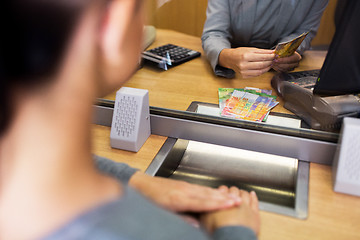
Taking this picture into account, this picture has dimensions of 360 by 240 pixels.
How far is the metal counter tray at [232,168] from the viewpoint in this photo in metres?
0.89

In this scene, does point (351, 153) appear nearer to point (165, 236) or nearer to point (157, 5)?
point (165, 236)

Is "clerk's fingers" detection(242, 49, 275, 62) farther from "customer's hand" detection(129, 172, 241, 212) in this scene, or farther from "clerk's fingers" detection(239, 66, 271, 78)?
"customer's hand" detection(129, 172, 241, 212)

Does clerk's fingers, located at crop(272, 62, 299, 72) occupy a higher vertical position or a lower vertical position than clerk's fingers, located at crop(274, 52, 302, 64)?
lower

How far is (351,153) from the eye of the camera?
771mm

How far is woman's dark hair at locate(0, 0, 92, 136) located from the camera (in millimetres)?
328

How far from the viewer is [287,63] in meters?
1.20

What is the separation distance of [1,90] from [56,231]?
189 millimetres

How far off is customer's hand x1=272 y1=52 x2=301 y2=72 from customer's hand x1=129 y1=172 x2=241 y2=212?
630mm

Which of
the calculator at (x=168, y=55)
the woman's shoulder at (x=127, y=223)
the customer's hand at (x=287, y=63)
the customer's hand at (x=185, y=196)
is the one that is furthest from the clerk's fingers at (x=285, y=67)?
the woman's shoulder at (x=127, y=223)

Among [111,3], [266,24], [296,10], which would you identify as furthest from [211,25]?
[111,3]

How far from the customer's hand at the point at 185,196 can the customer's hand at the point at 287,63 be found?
0.63 m

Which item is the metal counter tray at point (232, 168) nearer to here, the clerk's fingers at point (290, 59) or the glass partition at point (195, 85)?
the glass partition at point (195, 85)

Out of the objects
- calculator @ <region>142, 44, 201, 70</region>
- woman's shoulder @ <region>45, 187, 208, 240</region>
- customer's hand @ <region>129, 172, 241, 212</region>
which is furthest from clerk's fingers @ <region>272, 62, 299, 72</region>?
woman's shoulder @ <region>45, 187, 208, 240</region>

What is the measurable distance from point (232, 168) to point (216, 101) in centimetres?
24
